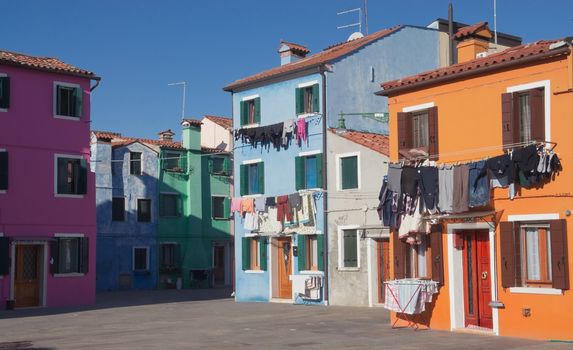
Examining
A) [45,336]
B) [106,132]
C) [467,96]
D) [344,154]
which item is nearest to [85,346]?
[45,336]

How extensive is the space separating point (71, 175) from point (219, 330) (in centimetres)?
1314

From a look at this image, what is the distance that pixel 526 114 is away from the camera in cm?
1823

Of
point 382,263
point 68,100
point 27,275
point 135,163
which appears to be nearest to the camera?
point 382,263

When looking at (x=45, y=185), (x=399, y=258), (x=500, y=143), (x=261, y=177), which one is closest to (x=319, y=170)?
(x=261, y=177)

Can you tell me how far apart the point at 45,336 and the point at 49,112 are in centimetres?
1310

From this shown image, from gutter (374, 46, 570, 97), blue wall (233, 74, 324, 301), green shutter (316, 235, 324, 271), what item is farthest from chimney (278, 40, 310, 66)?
gutter (374, 46, 570, 97)

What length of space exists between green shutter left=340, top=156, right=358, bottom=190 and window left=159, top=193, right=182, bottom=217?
18.0m

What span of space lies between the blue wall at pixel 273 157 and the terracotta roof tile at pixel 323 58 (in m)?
0.46

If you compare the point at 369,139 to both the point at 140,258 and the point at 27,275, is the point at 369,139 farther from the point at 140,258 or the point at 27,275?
the point at 140,258

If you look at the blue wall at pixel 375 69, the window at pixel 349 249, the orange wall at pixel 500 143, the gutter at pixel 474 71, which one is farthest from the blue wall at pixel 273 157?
the orange wall at pixel 500 143

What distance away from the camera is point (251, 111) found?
3459cm

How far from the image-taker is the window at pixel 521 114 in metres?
17.8

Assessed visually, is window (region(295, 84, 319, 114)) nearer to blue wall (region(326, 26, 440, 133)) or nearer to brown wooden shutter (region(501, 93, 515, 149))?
blue wall (region(326, 26, 440, 133))

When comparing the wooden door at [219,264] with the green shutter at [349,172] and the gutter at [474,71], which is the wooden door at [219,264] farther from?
the gutter at [474,71]
